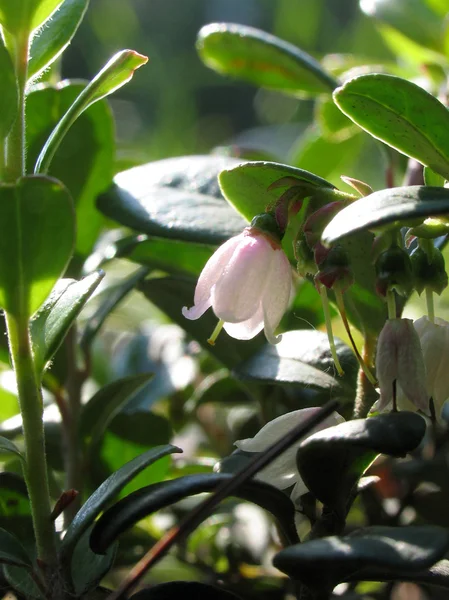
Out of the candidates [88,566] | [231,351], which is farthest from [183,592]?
[231,351]

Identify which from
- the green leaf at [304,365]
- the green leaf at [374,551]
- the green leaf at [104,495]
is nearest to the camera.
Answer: the green leaf at [374,551]

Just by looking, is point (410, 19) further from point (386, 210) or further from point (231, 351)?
point (386, 210)

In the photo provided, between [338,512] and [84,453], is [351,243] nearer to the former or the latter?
[338,512]

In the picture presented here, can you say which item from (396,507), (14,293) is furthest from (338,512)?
(396,507)

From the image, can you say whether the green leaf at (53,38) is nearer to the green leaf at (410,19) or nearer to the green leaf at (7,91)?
the green leaf at (7,91)

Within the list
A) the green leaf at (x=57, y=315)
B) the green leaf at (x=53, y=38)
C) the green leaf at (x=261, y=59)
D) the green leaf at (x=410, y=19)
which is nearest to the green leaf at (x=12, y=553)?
the green leaf at (x=57, y=315)

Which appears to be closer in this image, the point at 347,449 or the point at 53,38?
the point at 347,449
